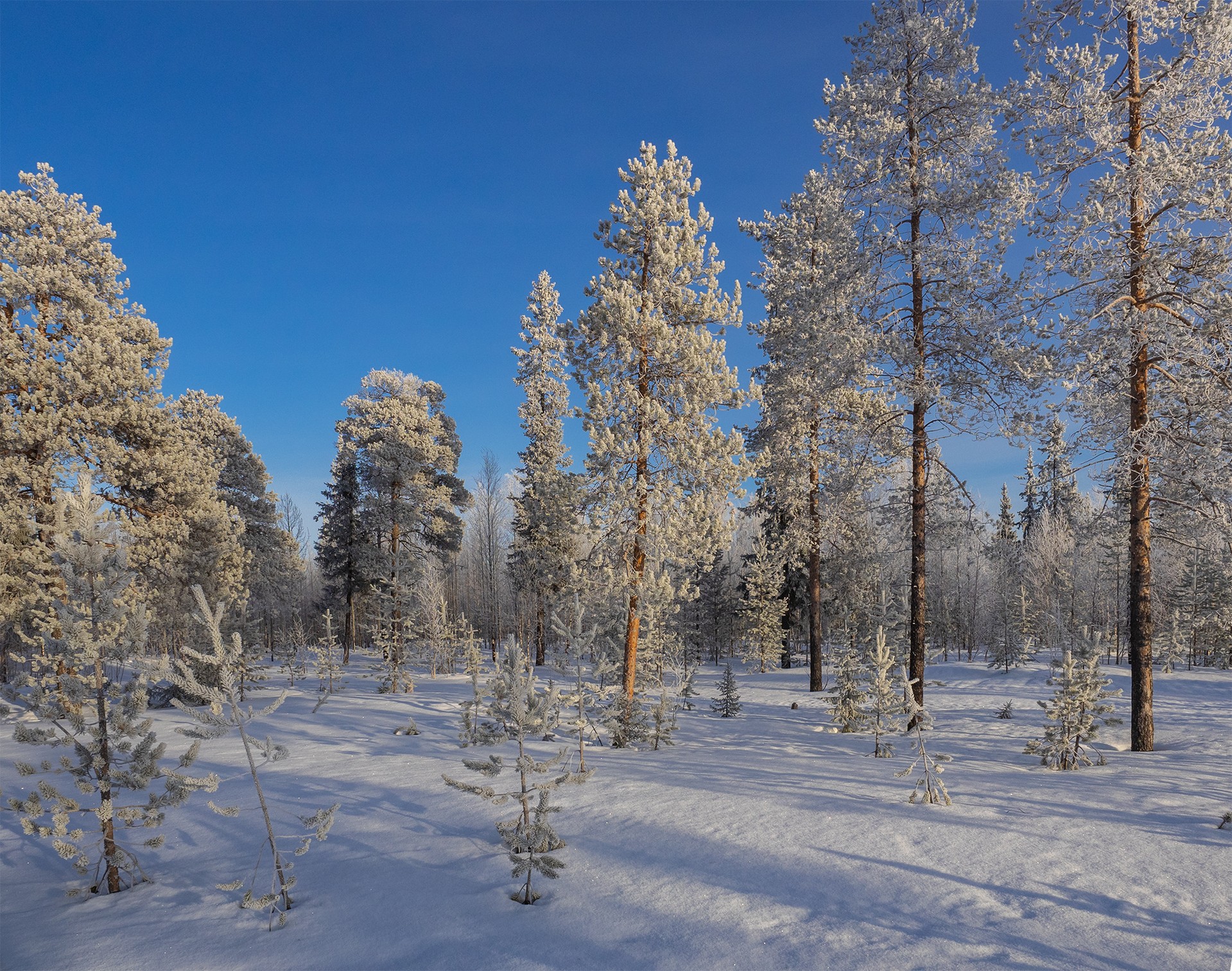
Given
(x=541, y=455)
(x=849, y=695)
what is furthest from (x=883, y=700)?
(x=541, y=455)

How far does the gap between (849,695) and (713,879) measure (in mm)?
7938

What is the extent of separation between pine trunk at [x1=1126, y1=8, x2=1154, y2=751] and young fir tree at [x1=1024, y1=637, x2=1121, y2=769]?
1311 millimetres

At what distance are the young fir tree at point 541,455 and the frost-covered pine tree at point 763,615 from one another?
8.72m

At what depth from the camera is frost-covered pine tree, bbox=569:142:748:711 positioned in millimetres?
11336

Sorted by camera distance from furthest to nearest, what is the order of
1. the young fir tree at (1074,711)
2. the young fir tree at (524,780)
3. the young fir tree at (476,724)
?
1. the young fir tree at (1074,711)
2. the young fir tree at (476,724)
3. the young fir tree at (524,780)

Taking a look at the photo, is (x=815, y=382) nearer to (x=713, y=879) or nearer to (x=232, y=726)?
(x=713, y=879)

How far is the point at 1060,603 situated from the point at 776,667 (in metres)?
20.6

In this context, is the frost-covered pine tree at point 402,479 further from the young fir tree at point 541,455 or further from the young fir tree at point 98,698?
the young fir tree at point 98,698

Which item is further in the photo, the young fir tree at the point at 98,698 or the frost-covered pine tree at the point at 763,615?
the frost-covered pine tree at the point at 763,615

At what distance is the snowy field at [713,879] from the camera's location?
394 cm

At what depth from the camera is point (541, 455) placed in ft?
99.1

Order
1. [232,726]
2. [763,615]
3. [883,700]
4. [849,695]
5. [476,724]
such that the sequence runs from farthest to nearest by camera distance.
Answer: [763,615], [476,724], [849,695], [883,700], [232,726]

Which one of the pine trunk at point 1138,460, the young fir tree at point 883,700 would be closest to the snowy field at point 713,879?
the pine trunk at point 1138,460

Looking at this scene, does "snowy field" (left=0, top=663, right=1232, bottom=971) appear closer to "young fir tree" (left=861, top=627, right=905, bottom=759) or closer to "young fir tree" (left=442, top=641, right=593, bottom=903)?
"young fir tree" (left=442, top=641, right=593, bottom=903)
